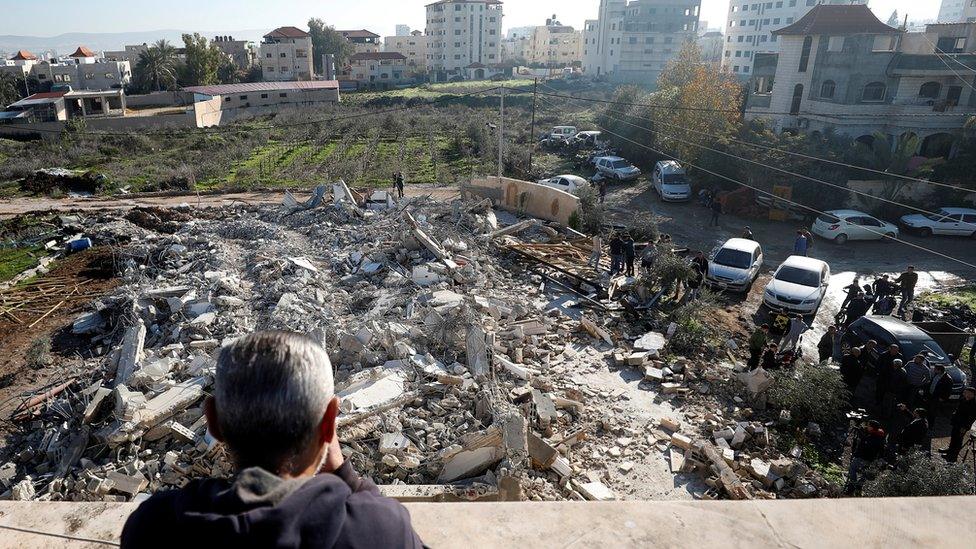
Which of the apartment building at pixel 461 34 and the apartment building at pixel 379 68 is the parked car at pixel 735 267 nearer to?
A: the apartment building at pixel 379 68

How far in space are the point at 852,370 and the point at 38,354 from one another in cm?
1376

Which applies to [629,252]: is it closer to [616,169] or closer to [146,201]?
[616,169]

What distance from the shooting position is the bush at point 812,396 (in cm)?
796

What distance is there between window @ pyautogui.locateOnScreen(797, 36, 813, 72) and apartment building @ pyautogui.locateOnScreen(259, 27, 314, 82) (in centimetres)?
5634

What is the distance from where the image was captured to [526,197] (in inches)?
742

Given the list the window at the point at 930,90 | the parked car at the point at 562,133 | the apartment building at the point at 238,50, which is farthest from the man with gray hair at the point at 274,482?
the apartment building at the point at 238,50

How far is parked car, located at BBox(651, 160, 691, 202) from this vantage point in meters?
22.1

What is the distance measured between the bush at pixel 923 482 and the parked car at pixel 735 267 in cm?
686

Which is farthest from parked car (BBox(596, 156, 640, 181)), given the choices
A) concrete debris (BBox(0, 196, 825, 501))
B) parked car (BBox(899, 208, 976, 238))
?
concrete debris (BBox(0, 196, 825, 501))

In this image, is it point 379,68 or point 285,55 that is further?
point 379,68

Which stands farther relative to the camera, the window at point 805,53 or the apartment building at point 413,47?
the apartment building at point 413,47

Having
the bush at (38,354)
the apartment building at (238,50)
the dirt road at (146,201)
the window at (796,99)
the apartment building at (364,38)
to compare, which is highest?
the apartment building at (364,38)

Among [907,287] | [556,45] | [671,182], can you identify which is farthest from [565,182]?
[556,45]

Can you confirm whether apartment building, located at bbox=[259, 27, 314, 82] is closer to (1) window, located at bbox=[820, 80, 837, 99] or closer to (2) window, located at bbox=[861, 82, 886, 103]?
(1) window, located at bbox=[820, 80, 837, 99]
